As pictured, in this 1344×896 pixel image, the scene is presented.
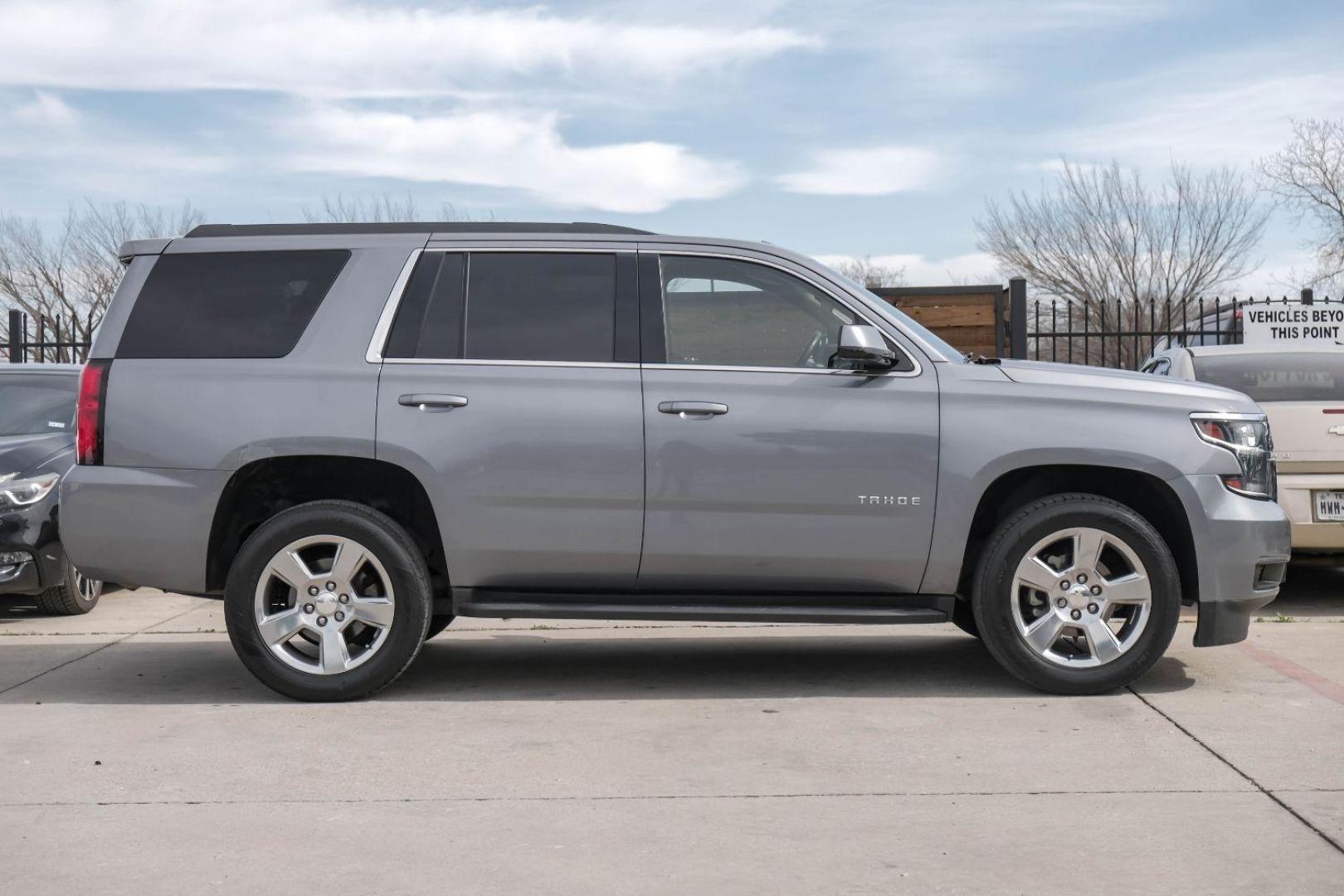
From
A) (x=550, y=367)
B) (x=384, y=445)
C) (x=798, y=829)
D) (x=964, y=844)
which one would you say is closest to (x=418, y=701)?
(x=384, y=445)

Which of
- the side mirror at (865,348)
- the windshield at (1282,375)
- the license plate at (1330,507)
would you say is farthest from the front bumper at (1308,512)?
the side mirror at (865,348)

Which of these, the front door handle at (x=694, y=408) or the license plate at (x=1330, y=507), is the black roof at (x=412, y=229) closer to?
the front door handle at (x=694, y=408)

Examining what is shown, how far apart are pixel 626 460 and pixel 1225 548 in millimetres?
2523

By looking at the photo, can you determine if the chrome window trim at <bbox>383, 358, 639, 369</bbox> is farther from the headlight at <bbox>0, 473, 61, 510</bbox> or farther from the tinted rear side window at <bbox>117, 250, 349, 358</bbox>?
the headlight at <bbox>0, 473, 61, 510</bbox>

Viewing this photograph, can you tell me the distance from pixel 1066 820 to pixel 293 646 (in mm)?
3429

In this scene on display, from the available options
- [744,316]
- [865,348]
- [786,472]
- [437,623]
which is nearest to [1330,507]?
[865,348]

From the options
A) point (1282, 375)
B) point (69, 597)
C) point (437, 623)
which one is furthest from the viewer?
point (69, 597)

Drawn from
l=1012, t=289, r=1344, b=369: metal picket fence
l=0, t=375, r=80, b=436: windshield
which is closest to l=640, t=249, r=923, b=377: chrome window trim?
l=0, t=375, r=80, b=436: windshield

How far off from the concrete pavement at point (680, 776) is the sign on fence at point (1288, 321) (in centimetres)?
821

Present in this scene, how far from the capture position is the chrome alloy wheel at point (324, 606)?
6.14 meters

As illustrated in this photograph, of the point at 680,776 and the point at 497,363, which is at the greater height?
the point at 497,363

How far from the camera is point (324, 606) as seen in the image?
6176mm

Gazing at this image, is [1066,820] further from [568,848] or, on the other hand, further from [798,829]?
[568,848]

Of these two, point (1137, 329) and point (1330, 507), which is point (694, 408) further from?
point (1137, 329)
